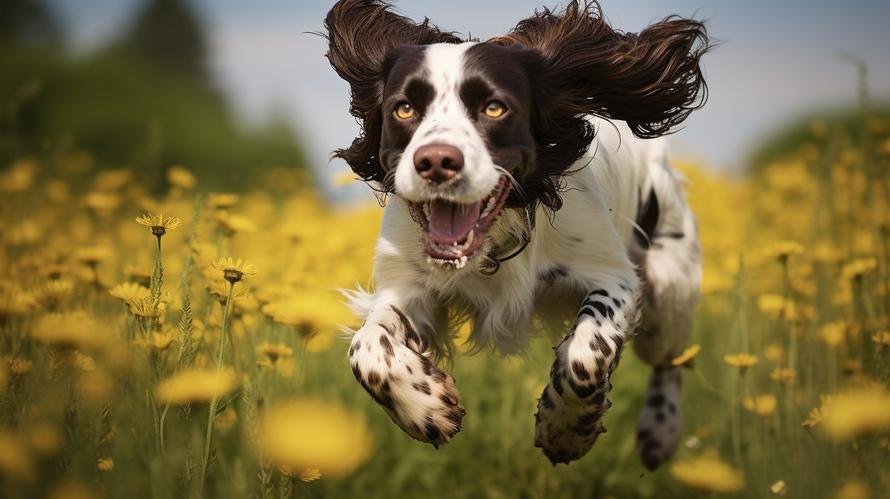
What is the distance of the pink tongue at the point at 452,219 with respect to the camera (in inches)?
94.2

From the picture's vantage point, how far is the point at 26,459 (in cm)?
141

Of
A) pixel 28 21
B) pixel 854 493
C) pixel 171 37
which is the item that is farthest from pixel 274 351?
pixel 171 37

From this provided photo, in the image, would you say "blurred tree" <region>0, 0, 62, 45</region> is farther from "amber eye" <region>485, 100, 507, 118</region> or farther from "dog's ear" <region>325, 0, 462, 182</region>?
"amber eye" <region>485, 100, 507, 118</region>

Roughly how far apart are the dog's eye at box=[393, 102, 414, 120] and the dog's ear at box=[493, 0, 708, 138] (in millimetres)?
485

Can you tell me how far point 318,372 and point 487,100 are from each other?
1.75 metres

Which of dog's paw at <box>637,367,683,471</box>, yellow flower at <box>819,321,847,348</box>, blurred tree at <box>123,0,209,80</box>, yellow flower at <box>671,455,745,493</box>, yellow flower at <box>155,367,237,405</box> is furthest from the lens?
blurred tree at <box>123,0,209,80</box>

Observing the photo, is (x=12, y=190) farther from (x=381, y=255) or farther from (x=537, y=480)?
(x=537, y=480)

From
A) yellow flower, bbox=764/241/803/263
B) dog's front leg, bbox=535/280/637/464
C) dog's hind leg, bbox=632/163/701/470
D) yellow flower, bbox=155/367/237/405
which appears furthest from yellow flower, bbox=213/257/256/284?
dog's hind leg, bbox=632/163/701/470

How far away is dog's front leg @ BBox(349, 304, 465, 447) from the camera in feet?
7.64

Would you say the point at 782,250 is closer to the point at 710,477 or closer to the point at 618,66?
the point at 618,66

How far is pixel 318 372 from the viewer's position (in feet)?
12.5

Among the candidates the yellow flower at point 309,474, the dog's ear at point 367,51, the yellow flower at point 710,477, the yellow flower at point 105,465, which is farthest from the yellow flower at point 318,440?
the dog's ear at point 367,51

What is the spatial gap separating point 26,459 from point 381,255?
1.47 meters

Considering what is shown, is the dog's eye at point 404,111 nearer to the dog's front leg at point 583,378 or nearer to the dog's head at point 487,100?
the dog's head at point 487,100
